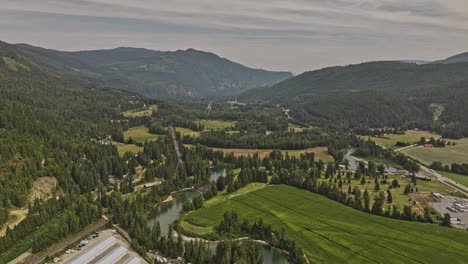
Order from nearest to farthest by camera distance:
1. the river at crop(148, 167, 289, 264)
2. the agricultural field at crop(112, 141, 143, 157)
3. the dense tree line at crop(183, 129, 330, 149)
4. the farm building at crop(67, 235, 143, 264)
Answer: the farm building at crop(67, 235, 143, 264), the river at crop(148, 167, 289, 264), the agricultural field at crop(112, 141, 143, 157), the dense tree line at crop(183, 129, 330, 149)

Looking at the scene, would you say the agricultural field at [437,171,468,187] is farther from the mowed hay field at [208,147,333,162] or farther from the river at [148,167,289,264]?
the river at [148,167,289,264]

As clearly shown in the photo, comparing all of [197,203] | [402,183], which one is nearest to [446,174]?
[402,183]

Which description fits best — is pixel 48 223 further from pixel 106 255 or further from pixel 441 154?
pixel 441 154

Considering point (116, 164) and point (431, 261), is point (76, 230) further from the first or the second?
point (431, 261)

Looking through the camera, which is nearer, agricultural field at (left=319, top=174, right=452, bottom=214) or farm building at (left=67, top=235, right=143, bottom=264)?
farm building at (left=67, top=235, right=143, bottom=264)

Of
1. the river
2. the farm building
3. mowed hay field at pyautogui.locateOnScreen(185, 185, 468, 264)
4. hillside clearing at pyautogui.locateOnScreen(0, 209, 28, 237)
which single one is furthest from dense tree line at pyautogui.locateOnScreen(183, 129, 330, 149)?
the farm building
